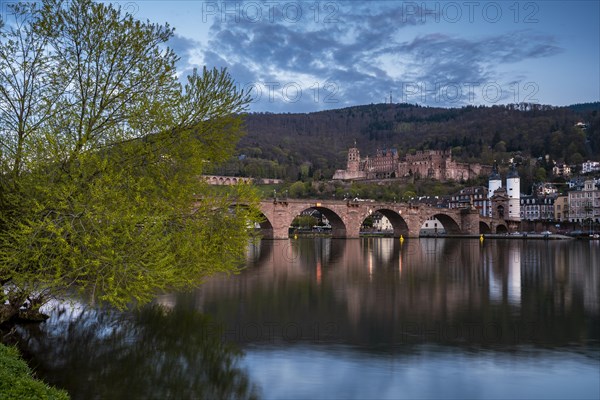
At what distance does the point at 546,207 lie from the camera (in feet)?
402

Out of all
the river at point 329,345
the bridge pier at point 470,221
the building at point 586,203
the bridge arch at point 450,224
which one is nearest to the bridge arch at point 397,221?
the bridge arch at point 450,224

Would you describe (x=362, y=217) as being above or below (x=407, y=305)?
above

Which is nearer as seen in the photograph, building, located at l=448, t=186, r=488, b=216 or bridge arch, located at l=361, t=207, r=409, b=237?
bridge arch, located at l=361, t=207, r=409, b=237

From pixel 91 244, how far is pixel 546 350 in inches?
424

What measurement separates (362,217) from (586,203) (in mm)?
51653

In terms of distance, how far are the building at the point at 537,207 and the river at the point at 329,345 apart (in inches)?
4159

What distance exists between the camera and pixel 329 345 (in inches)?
549

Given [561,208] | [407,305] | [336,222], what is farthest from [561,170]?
[407,305]

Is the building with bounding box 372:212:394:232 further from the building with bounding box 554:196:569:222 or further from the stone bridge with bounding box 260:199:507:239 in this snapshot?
the building with bounding box 554:196:569:222

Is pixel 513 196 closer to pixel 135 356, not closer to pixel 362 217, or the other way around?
pixel 362 217

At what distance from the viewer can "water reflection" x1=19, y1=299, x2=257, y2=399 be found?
10711 mm

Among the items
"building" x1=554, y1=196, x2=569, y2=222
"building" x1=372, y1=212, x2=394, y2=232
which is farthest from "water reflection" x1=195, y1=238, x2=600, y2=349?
"building" x1=372, y1=212, x2=394, y2=232

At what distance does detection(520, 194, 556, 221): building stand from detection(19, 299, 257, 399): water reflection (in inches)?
4658

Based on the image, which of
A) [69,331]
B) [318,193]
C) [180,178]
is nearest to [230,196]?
[180,178]
